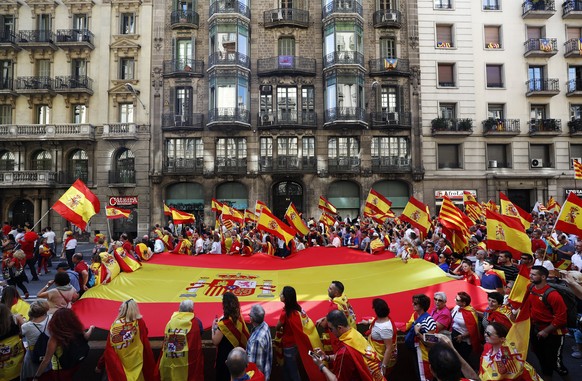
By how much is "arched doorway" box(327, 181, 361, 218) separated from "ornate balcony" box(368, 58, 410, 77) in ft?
29.8

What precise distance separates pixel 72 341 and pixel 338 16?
98.2ft

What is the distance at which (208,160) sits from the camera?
30188 mm

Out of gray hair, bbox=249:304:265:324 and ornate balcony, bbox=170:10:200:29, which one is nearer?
gray hair, bbox=249:304:265:324

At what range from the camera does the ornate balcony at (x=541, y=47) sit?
1211 inches

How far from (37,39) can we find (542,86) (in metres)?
40.7

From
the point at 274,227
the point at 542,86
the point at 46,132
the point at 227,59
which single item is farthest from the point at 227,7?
the point at 542,86

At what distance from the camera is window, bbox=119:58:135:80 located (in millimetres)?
31203

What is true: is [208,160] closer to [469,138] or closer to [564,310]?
[469,138]

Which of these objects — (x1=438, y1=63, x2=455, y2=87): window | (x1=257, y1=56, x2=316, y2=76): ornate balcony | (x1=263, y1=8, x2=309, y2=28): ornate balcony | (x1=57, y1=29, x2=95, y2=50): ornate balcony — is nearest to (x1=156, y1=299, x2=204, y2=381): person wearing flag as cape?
(x1=257, y1=56, x2=316, y2=76): ornate balcony

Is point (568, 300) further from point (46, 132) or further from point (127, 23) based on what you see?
point (127, 23)

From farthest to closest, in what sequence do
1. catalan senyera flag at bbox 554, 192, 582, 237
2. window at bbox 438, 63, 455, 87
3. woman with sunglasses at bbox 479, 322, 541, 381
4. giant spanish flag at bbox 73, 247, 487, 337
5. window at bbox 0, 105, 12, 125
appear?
1. window at bbox 438, 63, 455, 87
2. window at bbox 0, 105, 12, 125
3. catalan senyera flag at bbox 554, 192, 582, 237
4. giant spanish flag at bbox 73, 247, 487, 337
5. woman with sunglasses at bbox 479, 322, 541, 381

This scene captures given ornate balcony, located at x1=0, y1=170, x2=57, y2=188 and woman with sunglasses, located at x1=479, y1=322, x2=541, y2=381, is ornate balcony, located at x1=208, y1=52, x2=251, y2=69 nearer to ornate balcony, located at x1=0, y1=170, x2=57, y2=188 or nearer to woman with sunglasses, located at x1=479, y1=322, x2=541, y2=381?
ornate balcony, located at x1=0, y1=170, x2=57, y2=188

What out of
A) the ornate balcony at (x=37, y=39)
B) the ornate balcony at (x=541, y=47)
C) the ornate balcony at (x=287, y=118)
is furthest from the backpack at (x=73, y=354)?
the ornate balcony at (x=541, y=47)

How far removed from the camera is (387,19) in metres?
30.9
